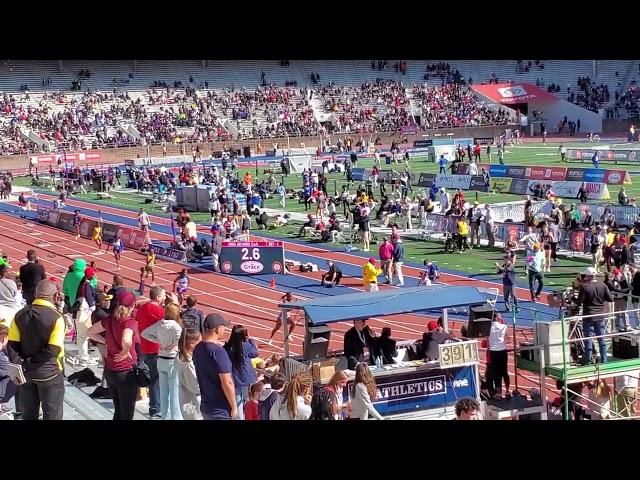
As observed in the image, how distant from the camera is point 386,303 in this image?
988 cm

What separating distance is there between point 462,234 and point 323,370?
1427 centimetres

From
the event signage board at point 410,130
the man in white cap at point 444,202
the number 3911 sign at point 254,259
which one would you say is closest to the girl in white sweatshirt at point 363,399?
the number 3911 sign at point 254,259

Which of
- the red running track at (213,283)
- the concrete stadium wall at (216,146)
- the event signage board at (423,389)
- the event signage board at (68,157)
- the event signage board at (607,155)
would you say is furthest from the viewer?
the concrete stadium wall at (216,146)

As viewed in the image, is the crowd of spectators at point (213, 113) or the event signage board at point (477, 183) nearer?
the event signage board at point (477, 183)

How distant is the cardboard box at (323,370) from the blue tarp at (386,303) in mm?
421

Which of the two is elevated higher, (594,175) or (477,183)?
(594,175)

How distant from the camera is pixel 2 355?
24.7ft

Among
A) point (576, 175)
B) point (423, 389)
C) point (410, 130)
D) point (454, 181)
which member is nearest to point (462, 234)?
point (454, 181)

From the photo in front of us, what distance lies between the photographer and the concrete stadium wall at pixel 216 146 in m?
49.0

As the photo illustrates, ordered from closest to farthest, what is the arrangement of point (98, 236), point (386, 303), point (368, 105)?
point (386, 303) < point (98, 236) < point (368, 105)

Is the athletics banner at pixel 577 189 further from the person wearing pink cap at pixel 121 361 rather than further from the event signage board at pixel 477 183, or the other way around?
the person wearing pink cap at pixel 121 361

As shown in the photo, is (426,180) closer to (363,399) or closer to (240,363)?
(240,363)

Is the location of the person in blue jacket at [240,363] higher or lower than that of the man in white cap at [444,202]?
higher
